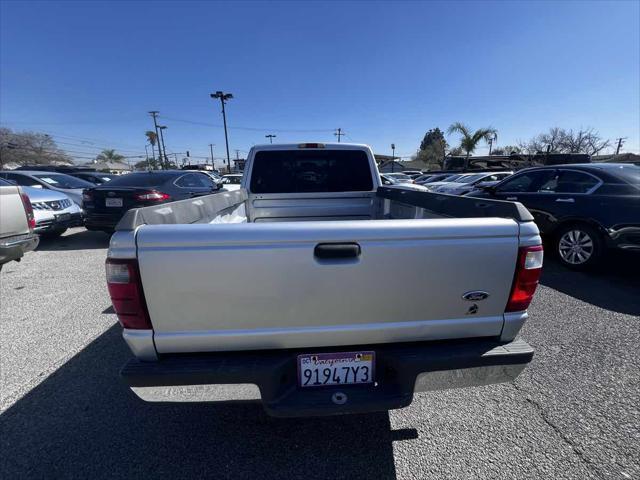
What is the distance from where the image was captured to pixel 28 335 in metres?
3.17

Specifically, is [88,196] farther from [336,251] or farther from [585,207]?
[585,207]

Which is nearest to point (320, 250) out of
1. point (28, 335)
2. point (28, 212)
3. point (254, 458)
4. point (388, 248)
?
point (388, 248)

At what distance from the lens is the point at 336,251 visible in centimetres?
147

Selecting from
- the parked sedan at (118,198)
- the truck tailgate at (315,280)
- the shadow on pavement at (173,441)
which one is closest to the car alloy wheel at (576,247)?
the truck tailgate at (315,280)

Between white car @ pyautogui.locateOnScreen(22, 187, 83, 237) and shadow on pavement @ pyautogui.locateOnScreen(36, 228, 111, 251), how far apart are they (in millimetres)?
318

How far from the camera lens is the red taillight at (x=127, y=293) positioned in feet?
4.54

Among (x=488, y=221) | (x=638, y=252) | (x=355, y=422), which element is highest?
(x=488, y=221)

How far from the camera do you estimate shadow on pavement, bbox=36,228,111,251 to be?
22.3 ft

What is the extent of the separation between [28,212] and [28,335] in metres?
2.31

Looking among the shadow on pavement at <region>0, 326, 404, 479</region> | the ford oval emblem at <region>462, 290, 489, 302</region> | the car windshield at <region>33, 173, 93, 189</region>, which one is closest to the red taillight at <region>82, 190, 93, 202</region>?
the car windshield at <region>33, 173, 93, 189</region>

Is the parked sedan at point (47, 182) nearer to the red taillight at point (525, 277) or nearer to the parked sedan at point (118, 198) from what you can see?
the parked sedan at point (118, 198)

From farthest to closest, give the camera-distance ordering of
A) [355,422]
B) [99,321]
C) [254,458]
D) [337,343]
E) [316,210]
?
[316,210] < [99,321] < [355,422] < [254,458] < [337,343]

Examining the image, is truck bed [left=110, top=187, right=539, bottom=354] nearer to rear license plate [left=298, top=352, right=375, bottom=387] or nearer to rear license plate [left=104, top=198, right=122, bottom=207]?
rear license plate [left=298, top=352, right=375, bottom=387]

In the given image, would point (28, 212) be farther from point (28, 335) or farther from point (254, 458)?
point (254, 458)
